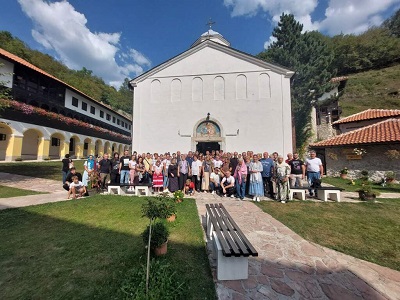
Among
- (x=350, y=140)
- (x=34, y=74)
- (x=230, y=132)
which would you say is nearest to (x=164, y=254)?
(x=230, y=132)

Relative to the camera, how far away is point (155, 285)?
2398mm

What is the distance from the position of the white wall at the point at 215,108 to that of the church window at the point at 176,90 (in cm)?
9

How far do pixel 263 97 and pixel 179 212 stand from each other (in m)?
11.4

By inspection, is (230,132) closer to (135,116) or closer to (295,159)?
(295,159)

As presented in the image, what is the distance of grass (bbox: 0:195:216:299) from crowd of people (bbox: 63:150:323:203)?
2.78m

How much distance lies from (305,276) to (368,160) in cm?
1406

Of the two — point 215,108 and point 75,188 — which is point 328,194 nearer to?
point 215,108

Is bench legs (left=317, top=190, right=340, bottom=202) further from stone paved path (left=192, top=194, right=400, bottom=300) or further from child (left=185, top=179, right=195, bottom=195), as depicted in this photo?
child (left=185, top=179, right=195, bottom=195)

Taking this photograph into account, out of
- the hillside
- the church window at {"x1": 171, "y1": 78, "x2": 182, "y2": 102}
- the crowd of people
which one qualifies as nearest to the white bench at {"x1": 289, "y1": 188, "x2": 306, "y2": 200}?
the crowd of people

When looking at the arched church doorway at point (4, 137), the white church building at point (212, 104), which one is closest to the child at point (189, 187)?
the white church building at point (212, 104)

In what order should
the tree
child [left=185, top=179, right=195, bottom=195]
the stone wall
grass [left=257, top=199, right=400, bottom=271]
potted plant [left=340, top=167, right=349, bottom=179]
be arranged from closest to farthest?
grass [left=257, top=199, right=400, bottom=271] → child [left=185, top=179, right=195, bottom=195] → the stone wall → potted plant [left=340, top=167, right=349, bottom=179] → the tree

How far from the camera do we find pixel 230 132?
14.2 meters

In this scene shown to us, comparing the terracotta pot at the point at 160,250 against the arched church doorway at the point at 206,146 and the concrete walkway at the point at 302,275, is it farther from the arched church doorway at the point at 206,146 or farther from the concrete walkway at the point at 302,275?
the arched church doorway at the point at 206,146

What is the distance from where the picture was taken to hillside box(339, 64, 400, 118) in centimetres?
2972
